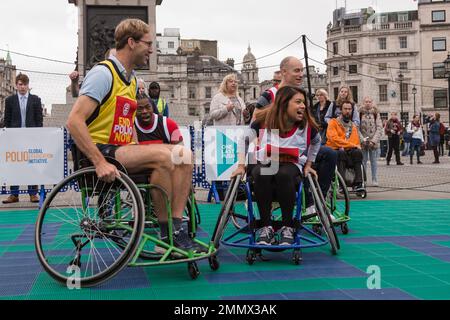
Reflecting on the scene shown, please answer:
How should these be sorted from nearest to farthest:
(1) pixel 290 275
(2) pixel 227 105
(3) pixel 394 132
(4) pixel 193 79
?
(1) pixel 290 275 < (2) pixel 227 105 < (3) pixel 394 132 < (4) pixel 193 79

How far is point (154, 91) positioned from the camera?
9.57 metres

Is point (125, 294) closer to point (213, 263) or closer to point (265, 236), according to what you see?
point (213, 263)

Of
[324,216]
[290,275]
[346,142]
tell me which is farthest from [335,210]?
[346,142]

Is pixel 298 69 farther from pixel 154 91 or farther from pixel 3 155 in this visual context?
pixel 3 155

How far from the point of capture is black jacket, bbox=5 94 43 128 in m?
10.3

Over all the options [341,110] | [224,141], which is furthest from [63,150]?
[341,110]

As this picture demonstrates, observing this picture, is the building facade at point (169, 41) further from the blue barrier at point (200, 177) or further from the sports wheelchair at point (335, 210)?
the sports wheelchair at point (335, 210)

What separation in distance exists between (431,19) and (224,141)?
77321mm

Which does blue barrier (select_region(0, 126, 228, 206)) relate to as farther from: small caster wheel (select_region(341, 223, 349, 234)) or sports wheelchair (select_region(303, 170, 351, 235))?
small caster wheel (select_region(341, 223, 349, 234))

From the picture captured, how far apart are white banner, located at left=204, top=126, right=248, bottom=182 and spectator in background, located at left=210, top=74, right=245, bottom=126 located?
280mm

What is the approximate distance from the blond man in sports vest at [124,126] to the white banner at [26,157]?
534 centimetres

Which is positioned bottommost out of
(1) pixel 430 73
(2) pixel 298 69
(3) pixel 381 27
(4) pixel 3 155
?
(4) pixel 3 155

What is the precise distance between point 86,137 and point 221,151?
255 inches

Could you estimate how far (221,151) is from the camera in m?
10.4
